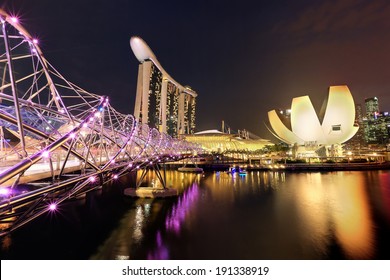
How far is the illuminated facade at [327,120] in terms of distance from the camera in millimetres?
51406

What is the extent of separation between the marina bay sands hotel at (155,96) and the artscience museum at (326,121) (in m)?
42.1

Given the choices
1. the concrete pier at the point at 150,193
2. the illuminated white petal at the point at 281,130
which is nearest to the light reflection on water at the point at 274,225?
the concrete pier at the point at 150,193

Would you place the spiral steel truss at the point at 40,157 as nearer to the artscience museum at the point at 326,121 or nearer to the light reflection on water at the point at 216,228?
the light reflection on water at the point at 216,228

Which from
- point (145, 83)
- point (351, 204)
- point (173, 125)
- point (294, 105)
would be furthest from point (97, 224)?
point (173, 125)

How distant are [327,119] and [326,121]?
54 cm

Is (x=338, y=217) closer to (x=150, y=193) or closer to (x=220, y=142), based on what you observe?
(x=150, y=193)

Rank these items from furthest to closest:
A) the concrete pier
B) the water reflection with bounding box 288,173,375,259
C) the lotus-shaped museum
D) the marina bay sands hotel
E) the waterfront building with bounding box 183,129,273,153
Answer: the waterfront building with bounding box 183,129,273,153, the marina bay sands hotel, the lotus-shaped museum, the concrete pier, the water reflection with bounding box 288,173,375,259

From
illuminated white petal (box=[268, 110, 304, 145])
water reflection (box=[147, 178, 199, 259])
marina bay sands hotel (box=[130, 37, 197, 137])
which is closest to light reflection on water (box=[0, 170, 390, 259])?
water reflection (box=[147, 178, 199, 259])

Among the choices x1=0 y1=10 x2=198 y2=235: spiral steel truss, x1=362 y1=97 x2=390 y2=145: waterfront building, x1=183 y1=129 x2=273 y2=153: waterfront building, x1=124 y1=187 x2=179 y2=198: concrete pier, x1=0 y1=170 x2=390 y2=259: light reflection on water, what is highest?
x1=362 y1=97 x2=390 y2=145: waterfront building

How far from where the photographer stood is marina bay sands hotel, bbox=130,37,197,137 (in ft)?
236

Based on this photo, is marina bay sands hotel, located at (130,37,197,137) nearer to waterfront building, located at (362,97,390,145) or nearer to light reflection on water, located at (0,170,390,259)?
light reflection on water, located at (0,170,390,259)

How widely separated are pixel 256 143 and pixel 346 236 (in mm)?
77557

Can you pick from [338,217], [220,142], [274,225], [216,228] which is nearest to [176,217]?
[216,228]

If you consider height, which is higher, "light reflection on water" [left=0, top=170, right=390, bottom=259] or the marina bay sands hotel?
the marina bay sands hotel
